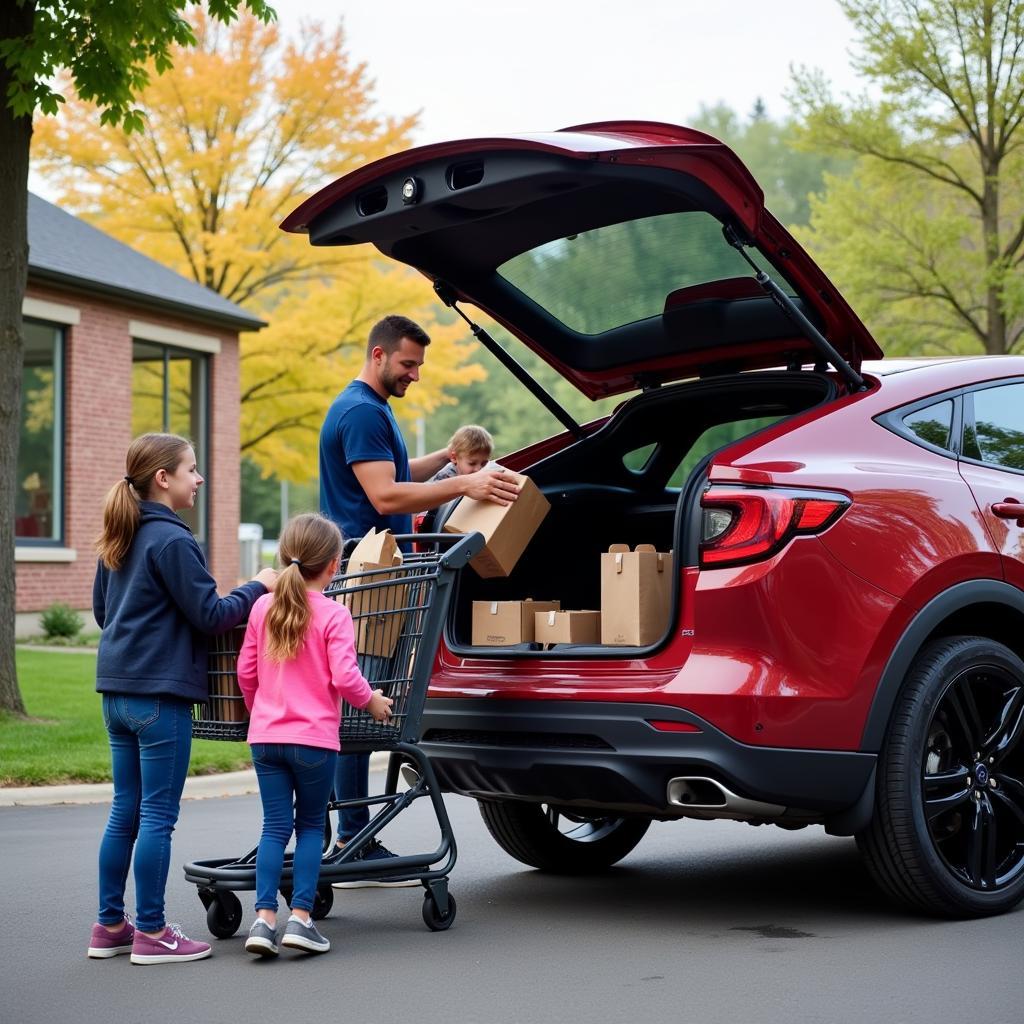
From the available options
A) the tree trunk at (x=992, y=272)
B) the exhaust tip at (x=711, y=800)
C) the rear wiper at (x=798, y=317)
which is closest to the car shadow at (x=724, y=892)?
the exhaust tip at (x=711, y=800)

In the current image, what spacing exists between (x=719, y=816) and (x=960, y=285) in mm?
19534

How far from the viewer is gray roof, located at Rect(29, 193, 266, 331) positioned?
2038 centimetres

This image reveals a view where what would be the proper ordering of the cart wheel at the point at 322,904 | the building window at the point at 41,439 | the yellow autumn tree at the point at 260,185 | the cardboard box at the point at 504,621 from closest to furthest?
the cart wheel at the point at 322,904 → the cardboard box at the point at 504,621 → the building window at the point at 41,439 → the yellow autumn tree at the point at 260,185

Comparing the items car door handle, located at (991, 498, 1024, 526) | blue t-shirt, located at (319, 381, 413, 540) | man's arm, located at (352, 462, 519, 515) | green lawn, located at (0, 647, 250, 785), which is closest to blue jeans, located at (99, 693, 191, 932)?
man's arm, located at (352, 462, 519, 515)

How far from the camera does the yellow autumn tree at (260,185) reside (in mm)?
25281

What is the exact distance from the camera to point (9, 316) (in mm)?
11398

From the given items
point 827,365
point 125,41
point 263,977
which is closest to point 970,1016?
point 263,977

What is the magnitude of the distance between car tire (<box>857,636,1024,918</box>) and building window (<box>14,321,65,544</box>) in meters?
16.6

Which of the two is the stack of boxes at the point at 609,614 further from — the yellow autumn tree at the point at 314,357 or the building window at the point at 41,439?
the yellow autumn tree at the point at 314,357

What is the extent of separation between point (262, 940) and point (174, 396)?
19.7 metres

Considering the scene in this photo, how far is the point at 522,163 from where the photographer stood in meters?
4.95

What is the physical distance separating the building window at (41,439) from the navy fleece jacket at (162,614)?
51.9 feet

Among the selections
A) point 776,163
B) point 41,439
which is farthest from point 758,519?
point 776,163

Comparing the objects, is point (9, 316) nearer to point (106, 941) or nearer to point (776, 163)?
point (106, 941)
